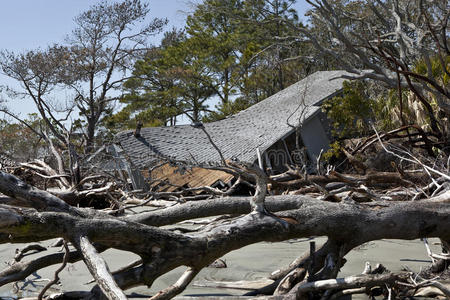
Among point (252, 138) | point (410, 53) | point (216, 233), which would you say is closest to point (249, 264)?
point (216, 233)

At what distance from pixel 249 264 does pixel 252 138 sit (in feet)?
36.7

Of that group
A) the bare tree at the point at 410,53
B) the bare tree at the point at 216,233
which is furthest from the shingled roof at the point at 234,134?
the bare tree at the point at 216,233

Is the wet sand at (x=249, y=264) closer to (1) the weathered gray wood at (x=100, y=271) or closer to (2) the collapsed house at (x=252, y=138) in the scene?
(1) the weathered gray wood at (x=100, y=271)

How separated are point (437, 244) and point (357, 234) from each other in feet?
8.25

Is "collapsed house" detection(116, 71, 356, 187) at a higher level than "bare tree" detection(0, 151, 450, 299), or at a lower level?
higher

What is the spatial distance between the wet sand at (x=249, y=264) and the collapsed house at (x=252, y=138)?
8.14 meters

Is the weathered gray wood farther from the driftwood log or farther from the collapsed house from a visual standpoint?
the collapsed house

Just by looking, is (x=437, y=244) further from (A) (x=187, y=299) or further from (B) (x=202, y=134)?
(B) (x=202, y=134)

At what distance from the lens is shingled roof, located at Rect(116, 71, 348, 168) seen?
1533 cm

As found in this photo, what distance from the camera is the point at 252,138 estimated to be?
52.9ft

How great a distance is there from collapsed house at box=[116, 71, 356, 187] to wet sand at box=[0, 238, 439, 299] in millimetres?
8142

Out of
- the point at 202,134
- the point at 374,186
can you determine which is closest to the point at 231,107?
the point at 202,134

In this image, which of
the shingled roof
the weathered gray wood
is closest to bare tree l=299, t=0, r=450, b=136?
the shingled roof

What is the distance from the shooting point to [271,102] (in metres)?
21.1
